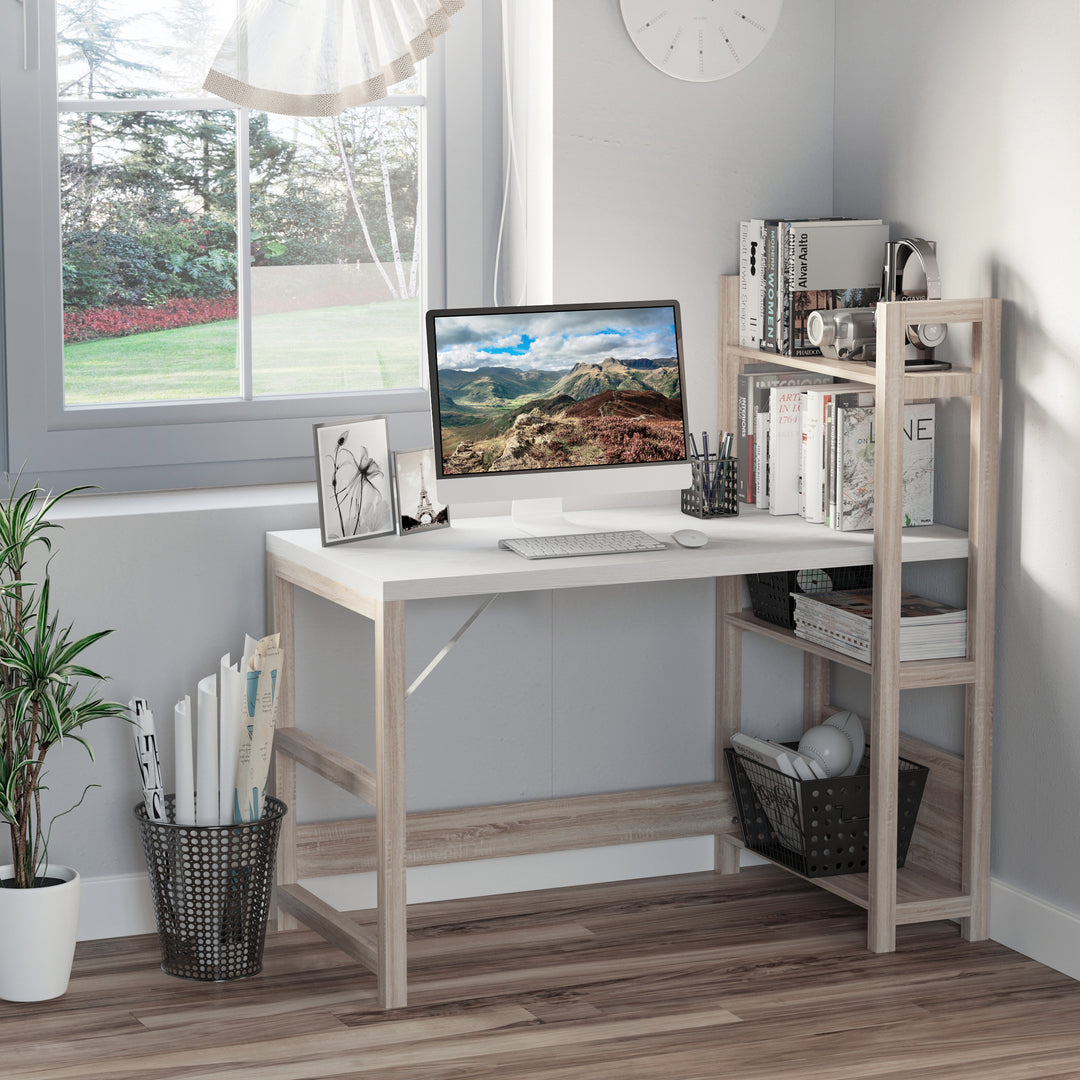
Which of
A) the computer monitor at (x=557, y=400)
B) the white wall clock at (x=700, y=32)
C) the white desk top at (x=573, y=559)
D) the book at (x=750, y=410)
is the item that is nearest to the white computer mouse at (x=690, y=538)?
the white desk top at (x=573, y=559)

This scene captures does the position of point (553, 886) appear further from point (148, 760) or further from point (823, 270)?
point (823, 270)

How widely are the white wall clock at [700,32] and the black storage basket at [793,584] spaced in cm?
102

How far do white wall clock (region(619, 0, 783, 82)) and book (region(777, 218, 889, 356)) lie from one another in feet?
1.28

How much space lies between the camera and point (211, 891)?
298 centimetres

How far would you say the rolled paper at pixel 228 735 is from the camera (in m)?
2.99

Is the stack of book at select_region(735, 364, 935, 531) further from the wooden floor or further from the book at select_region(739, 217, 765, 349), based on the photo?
the wooden floor

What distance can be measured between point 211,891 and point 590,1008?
2.27 ft

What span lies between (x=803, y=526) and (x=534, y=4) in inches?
45.9

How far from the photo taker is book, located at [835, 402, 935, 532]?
3158 millimetres

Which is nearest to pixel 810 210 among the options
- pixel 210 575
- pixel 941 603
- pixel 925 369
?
pixel 925 369

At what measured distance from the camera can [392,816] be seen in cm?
282

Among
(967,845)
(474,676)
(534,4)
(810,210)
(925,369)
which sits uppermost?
(534,4)

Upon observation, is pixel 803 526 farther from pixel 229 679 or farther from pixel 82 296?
pixel 82 296

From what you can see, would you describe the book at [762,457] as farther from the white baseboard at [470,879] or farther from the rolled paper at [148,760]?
the rolled paper at [148,760]
